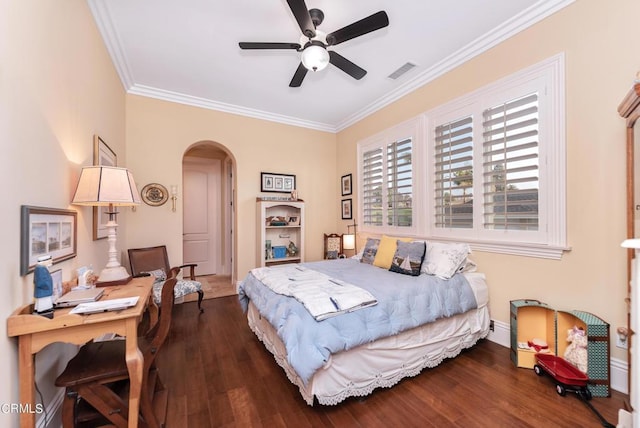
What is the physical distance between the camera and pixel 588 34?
2.06 meters

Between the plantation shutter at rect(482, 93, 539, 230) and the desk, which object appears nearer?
the desk

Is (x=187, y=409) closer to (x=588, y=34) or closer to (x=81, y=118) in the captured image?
(x=81, y=118)

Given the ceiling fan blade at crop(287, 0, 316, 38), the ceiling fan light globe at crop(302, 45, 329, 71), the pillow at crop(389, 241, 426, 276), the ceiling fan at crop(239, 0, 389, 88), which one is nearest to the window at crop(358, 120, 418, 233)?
the pillow at crop(389, 241, 426, 276)

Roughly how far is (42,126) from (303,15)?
175 centimetres

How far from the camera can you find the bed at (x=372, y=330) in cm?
170

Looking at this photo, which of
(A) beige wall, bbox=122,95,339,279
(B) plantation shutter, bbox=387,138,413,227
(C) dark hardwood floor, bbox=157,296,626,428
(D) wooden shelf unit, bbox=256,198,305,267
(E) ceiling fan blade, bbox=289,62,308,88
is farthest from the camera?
(D) wooden shelf unit, bbox=256,198,305,267

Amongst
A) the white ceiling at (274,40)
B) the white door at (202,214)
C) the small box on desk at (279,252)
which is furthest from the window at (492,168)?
the white door at (202,214)

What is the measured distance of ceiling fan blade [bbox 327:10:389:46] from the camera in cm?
190

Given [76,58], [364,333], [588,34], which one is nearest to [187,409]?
[364,333]

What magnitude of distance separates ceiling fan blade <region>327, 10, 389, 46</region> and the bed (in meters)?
2.05

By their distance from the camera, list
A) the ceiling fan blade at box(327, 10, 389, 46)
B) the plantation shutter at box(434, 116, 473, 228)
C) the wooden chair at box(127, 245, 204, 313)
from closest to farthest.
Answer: the ceiling fan blade at box(327, 10, 389, 46)
the plantation shutter at box(434, 116, 473, 228)
the wooden chair at box(127, 245, 204, 313)

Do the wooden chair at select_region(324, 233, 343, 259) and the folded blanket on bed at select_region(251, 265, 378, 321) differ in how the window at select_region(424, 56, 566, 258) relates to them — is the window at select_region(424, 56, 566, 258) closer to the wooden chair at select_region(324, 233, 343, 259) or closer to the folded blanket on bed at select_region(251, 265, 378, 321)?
the folded blanket on bed at select_region(251, 265, 378, 321)

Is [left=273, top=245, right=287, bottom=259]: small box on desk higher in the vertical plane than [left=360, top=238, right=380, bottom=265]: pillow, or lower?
lower

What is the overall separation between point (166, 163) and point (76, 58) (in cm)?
200
